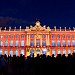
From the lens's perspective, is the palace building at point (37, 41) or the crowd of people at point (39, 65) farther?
the palace building at point (37, 41)

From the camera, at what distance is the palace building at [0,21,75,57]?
68562mm

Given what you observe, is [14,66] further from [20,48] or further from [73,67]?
[20,48]

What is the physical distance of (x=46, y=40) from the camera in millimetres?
68750

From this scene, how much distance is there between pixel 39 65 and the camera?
13469 mm

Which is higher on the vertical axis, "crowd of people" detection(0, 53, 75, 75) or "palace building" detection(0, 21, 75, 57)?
"palace building" detection(0, 21, 75, 57)

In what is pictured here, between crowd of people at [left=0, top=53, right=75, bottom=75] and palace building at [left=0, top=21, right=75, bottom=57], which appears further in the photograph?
palace building at [left=0, top=21, right=75, bottom=57]

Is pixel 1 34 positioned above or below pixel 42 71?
above

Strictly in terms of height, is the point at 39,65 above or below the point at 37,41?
below

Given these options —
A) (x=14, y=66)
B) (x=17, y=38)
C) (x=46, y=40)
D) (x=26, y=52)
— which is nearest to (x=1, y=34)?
(x=17, y=38)

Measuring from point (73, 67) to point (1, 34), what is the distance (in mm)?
59278

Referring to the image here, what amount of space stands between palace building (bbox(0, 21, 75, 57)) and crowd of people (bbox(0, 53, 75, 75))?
2091 inches

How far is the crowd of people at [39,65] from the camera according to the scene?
1253 cm

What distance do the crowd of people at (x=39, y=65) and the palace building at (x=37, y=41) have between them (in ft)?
174

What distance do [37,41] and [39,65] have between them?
55721 millimetres
